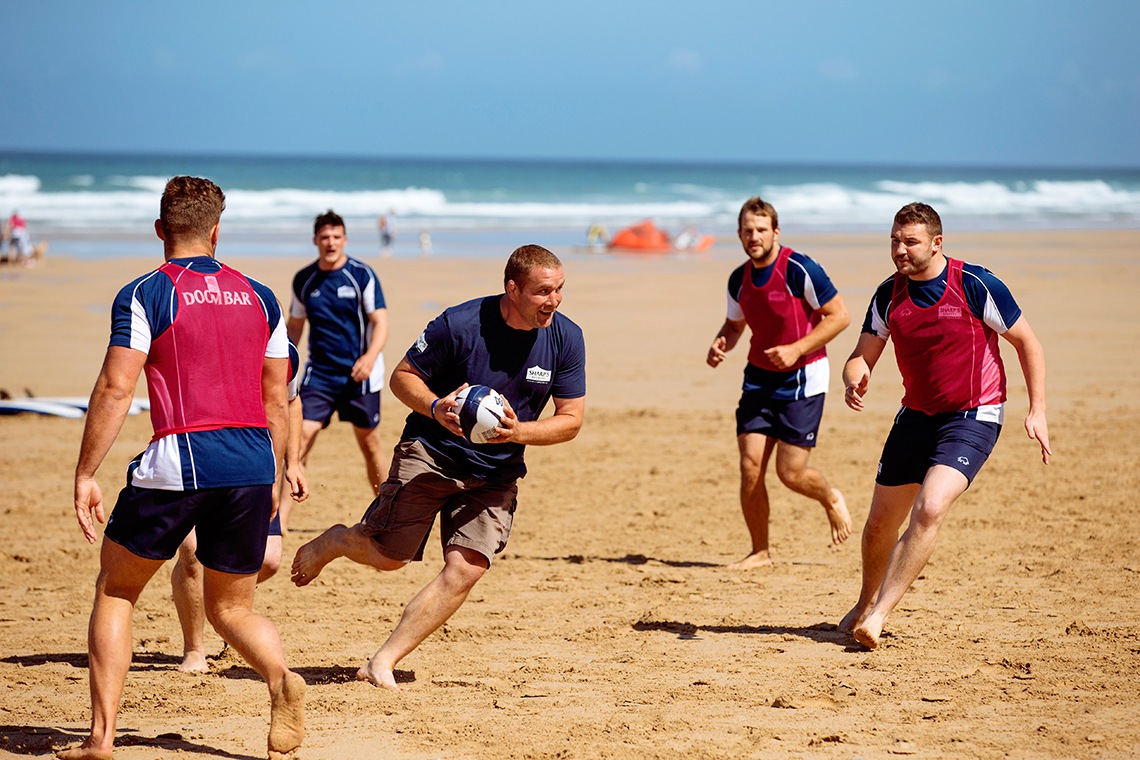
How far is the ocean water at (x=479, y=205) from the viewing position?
38906mm

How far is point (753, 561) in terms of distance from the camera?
6.97 metres

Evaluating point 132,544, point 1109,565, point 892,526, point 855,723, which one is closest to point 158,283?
point 132,544

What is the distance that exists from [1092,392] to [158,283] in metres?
11.5

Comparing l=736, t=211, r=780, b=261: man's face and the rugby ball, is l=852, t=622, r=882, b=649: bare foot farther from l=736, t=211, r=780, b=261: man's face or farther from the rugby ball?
l=736, t=211, r=780, b=261: man's face

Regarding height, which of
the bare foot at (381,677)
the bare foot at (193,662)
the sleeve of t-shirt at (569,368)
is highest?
the sleeve of t-shirt at (569,368)

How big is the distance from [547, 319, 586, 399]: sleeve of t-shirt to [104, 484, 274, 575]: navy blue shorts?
1.40 metres

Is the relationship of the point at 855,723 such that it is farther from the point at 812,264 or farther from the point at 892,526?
the point at 812,264

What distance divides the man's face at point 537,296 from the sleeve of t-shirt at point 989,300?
6.82ft

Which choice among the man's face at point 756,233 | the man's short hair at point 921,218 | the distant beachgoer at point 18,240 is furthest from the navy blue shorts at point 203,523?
the distant beachgoer at point 18,240

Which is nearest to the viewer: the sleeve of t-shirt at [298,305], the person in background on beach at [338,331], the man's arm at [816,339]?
the man's arm at [816,339]

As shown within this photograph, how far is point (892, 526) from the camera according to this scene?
5.59m

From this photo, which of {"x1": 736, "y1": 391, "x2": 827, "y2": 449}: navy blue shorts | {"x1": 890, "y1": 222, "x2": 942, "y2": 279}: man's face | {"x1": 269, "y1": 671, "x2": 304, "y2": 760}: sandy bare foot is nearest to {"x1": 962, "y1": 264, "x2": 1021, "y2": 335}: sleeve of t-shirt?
{"x1": 890, "y1": 222, "x2": 942, "y2": 279}: man's face

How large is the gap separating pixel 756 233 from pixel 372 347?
2728 millimetres

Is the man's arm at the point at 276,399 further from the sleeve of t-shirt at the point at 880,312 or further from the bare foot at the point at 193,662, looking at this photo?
the sleeve of t-shirt at the point at 880,312
